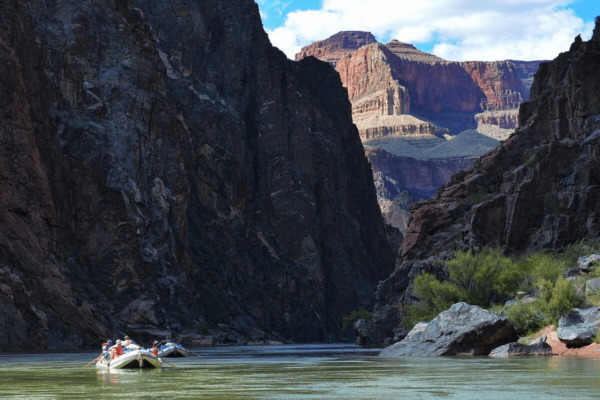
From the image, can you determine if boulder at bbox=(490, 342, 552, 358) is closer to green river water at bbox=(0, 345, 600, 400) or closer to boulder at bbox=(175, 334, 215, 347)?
green river water at bbox=(0, 345, 600, 400)

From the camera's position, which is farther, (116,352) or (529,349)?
(116,352)

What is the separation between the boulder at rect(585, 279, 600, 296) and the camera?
83.2 meters

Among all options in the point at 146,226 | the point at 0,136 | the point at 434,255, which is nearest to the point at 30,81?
the point at 0,136

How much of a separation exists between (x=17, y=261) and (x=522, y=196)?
244ft

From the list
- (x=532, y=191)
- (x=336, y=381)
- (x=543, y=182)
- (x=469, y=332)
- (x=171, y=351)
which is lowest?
(x=171, y=351)

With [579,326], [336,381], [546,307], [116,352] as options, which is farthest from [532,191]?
[336,381]

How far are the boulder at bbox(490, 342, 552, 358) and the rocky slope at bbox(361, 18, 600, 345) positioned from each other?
45.6m

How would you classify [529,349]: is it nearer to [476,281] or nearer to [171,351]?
[476,281]

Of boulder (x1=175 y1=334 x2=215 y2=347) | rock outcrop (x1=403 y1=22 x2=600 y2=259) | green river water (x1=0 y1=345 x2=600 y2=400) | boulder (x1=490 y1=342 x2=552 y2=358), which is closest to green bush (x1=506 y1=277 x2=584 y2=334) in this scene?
boulder (x1=490 y1=342 x2=552 y2=358)

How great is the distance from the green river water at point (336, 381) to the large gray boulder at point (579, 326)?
3.92m

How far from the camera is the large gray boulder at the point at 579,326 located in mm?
76938

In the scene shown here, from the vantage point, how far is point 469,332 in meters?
86.2

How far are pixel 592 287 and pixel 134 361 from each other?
39.6 m

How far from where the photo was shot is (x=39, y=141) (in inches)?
Result: 6575
